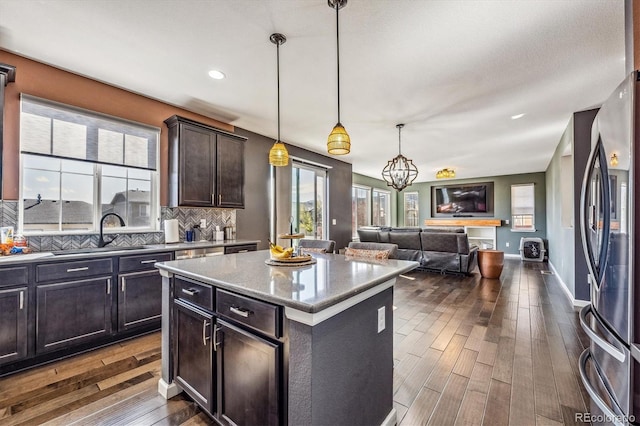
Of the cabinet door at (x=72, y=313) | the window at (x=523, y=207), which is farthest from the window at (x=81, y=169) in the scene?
the window at (x=523, y=207)

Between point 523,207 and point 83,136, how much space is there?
1070cm

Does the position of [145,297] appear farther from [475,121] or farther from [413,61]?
[475,121]

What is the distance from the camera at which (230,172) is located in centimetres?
403

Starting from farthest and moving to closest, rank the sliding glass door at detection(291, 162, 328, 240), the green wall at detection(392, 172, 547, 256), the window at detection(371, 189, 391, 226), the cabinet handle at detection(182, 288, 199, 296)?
the window at detection(371, 189, 391, 226)
the green wall at detection(392, 172, 547, 256)
the sliding glass door at detection(291, 162, 328, 240)
the cabinet handle at detection(182, 288, 199, 296)

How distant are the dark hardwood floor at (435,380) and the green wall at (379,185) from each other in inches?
217

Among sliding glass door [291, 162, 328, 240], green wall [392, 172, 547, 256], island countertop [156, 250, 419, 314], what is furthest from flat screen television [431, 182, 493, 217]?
island countertop [156, 250, 419, 314]

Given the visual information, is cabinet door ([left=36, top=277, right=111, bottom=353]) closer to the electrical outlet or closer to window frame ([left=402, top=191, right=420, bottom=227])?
the electrical outlet

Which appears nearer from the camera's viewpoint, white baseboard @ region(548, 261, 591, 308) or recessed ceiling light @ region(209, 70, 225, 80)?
recessed ceiling light @ region(209, 70, 225, 80)

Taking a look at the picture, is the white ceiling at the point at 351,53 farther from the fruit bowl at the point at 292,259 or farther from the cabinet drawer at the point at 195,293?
the cabinet drawer at the point at 195,293

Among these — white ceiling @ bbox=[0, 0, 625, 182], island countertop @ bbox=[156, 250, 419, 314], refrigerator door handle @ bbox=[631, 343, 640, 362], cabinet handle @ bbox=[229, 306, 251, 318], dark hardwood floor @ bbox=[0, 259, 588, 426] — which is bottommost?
dark hardwood floor @ bbox=[0, 259, 588, 426]

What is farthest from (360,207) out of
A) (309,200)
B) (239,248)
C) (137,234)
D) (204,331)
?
(204,331)

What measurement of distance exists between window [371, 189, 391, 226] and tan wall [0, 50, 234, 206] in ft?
23.7

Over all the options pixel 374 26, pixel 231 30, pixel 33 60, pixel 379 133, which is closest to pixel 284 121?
pixel 379 133

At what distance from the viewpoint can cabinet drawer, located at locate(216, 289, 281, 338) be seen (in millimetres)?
1235
